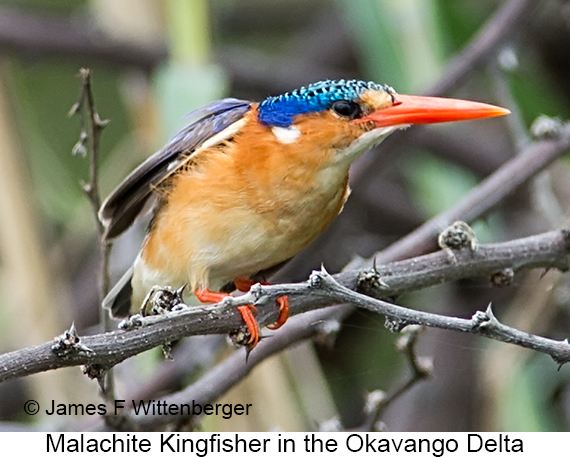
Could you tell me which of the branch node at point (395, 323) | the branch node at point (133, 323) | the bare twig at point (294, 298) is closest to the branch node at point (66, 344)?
the bare twig at point (294, 298)

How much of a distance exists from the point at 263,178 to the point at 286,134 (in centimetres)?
13

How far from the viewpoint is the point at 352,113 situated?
2.05 meters

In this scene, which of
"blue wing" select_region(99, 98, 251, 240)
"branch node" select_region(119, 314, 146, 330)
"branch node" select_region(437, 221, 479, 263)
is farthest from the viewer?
"blue wing" select_region(99, 98, 251, 240)

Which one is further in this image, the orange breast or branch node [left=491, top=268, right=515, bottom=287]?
the orange breast

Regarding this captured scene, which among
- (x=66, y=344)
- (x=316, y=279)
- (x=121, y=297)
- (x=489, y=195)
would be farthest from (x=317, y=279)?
(x=121, y=297)

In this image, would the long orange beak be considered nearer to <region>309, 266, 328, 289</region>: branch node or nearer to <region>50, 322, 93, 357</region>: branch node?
<region>309, 266, 328, 289</region>: branch node

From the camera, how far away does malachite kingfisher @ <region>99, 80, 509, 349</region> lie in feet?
6.68

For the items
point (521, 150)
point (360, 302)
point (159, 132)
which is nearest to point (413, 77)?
point (521, 150)

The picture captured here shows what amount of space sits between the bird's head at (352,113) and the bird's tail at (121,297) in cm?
63

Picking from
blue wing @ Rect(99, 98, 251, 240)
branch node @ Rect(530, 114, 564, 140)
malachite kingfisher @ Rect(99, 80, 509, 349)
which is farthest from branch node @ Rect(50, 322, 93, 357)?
branch node @ Rect(530, 114, 564, 140)

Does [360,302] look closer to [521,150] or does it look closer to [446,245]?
[446,245]

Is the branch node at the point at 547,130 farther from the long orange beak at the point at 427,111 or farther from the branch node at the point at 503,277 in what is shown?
the branch node at the point at 503,277

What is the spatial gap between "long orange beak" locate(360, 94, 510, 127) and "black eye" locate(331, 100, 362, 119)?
0.14 feet
